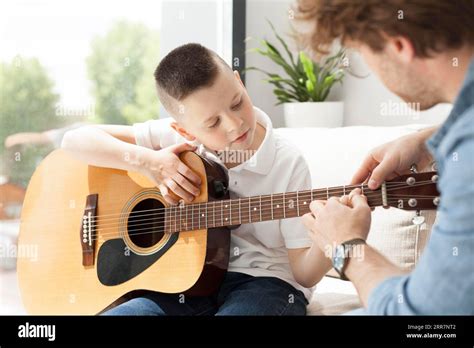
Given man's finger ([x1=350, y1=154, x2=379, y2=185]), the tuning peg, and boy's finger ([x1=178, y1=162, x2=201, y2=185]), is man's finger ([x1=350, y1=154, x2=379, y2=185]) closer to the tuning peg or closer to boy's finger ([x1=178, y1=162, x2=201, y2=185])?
the tuning peg

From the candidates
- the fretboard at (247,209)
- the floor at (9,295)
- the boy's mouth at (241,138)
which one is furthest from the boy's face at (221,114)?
the floor at (9,295)

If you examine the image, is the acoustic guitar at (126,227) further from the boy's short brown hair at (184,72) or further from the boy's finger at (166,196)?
the boy's short brown hair at (184,72)

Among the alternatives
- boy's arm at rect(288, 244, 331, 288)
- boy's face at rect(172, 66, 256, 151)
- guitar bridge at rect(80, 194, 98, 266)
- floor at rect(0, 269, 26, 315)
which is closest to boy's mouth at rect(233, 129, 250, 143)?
boy's face at rect(172, 66, 256, 151)

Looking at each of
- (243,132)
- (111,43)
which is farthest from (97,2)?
(243,132)

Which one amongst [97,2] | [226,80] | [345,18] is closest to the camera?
[345,18]

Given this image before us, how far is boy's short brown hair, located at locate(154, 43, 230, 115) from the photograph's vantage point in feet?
3.79

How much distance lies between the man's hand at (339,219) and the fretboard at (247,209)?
0.03 m

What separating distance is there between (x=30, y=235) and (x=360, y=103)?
2.28 feet

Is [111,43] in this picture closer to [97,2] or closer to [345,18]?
[97,2]

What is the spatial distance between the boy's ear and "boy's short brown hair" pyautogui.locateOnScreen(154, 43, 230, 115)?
27 millimetres

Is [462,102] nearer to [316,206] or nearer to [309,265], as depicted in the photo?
[316,206]

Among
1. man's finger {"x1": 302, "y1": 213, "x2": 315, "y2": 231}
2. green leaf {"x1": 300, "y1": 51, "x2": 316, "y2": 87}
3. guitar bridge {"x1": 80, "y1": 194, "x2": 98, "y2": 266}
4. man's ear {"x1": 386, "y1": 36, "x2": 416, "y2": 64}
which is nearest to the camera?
man's ear {"x1": 386, "y1": 36, "x2": 416, "y2": 64}

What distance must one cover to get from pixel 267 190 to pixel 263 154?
0.22 feet
